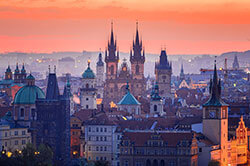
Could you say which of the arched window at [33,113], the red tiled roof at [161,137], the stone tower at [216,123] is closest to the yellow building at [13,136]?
the arched window at [33,113]

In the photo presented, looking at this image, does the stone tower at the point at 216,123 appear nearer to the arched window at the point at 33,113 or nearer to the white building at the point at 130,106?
the arched window at the point at 33,113

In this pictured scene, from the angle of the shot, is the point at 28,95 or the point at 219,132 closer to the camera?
the point at 219,132

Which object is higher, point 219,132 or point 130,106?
point 130,106

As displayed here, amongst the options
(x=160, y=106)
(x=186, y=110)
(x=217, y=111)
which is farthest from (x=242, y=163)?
(x=186, y=110)

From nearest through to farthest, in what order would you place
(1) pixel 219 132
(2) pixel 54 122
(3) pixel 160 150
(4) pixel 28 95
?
(3) pixel 160 150 → (1) pixel 219 132 → (2) pixel 54 122 → (4) pixel 28 95

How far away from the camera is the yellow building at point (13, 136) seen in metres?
131

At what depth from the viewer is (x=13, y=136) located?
133 m

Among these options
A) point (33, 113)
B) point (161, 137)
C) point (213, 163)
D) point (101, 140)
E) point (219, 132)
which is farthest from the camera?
point (33, 113)

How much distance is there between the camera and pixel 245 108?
160250 millimetres

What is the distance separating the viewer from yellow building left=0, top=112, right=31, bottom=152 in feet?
429

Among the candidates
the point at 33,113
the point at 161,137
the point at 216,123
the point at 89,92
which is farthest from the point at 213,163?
A: the point at 89,92

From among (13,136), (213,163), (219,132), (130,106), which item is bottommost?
(213,163)

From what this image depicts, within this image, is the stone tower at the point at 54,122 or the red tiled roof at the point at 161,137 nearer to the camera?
the red tiled roof at the point at 161,137

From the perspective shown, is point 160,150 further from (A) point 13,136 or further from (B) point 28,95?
(B) point 28,95
